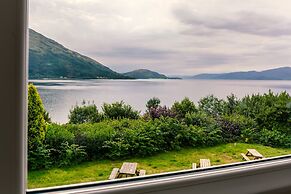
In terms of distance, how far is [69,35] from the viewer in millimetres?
769

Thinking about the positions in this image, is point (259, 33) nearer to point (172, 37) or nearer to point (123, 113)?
point (172, 37)

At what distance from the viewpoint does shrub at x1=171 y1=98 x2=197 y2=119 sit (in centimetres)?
91

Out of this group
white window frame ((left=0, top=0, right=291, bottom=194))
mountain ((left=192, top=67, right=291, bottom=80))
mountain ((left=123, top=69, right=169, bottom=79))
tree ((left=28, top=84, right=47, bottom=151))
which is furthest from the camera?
mountain ((left=192, top=67, right=291, bottom=80))

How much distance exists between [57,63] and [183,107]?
0.34m

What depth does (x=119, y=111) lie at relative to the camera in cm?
82

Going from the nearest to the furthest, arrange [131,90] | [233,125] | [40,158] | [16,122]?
1. [16,122]
2. [40,158]
3. [131,90]
4. [233,125]

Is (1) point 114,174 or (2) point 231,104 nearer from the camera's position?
(1) point 114,174

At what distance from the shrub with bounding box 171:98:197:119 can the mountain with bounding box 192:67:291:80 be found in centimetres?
8

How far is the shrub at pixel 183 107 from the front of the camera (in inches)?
35.6

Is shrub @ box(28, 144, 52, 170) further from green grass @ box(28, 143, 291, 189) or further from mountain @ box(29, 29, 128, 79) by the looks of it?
mountain @ box(29, 29, 128, 79)

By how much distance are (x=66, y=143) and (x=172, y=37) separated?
36 centimetres

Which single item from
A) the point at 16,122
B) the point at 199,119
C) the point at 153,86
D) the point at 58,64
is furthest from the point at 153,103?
the point at 16,122

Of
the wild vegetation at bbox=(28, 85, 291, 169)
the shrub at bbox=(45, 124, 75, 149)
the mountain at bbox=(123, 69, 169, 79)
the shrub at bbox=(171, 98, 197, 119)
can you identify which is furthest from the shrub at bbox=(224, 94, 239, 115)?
the shrub at bbox=(45, 124, 75, 149)

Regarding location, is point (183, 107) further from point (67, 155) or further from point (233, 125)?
point (67, 155)
